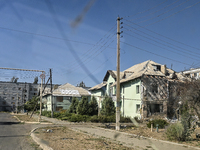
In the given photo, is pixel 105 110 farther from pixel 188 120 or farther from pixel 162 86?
pixel 188 120

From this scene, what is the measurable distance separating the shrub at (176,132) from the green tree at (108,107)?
18.1 m

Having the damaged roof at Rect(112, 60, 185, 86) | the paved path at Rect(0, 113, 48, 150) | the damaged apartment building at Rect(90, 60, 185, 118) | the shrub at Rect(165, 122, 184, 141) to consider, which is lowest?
the paved path at Rect(0, 113, 48, 150)

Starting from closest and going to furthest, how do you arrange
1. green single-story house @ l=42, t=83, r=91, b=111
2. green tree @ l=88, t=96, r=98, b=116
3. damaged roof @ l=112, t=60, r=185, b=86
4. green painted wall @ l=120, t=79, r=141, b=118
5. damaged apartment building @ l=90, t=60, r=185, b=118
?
damaged apartment building @ l=90, t=60, r=185, b=118 < green painted wall @ l=120, t=79, r=141, b=118 < damaged roof @ l=112, t=60, r=185, b=86 < green tree @ l=88, t=96, r=98, b=116 < green single-story house @ l=42, t=83, r=91, b=111

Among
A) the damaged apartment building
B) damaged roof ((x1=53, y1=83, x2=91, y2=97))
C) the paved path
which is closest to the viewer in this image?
the paved path

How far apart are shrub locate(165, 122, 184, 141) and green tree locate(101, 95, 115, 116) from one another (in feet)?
59.5

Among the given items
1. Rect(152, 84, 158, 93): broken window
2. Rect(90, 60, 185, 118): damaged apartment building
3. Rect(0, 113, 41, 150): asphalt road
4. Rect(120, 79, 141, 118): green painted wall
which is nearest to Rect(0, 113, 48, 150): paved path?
Rect(0, 113, 41, 150): asphalt road

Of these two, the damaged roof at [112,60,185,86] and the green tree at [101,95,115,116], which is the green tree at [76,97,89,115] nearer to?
the green tree at [101,95,115,116]

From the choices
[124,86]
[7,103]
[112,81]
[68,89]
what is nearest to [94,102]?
[112,81]

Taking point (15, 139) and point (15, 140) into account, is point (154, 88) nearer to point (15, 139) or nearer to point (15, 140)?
point (15, 139)

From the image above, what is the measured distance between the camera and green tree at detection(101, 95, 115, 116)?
29516 millimetres

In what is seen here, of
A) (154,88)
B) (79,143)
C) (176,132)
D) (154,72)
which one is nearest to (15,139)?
(79,143)

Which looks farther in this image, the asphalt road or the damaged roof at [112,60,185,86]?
the damaged roof at [112,60,185,86]

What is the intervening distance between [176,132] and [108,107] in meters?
18.7

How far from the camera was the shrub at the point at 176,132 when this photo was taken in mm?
10984
